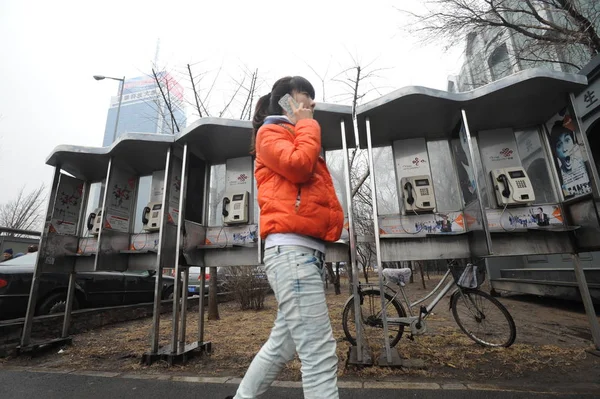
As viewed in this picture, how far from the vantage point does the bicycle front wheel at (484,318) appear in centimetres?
352

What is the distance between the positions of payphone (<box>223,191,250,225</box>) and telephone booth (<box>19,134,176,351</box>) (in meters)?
0.96

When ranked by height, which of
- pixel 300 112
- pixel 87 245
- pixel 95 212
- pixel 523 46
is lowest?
pixel 87 245

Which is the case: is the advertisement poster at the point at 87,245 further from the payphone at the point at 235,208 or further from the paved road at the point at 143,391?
the payphone at the point at 235,208

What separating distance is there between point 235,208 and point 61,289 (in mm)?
3822

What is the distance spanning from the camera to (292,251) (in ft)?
4.54

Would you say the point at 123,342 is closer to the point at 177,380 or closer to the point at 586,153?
the point at 177,380

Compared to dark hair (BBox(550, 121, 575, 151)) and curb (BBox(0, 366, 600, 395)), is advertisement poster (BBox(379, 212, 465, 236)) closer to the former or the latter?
dark hair (BBox(550, 121, 575, 151))

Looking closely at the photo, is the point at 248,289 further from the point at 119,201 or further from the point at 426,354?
the point at 426,354

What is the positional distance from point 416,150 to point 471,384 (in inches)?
122

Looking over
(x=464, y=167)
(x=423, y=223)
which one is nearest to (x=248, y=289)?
(x=423, y=223)

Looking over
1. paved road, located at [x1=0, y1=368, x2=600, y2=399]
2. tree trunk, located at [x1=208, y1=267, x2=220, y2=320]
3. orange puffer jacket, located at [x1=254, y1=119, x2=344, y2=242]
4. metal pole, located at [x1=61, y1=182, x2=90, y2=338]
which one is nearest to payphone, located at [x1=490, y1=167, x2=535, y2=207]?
paved road, located at [x1=0, y1=368, x2=600, y2=399]

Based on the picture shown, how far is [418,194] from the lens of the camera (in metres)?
4.18

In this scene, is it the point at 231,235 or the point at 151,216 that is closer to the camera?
the point at 231,235

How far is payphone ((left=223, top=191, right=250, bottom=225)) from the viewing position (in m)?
4.41
